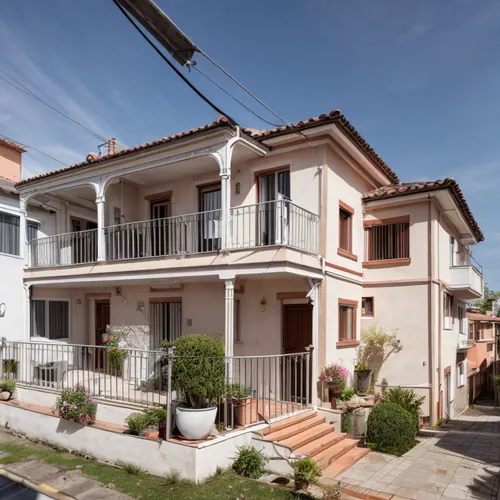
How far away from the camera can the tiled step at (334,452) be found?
27.8ft

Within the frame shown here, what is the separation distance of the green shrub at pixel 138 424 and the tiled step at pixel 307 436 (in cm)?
261

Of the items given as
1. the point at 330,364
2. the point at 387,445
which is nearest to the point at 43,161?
the point at 330,364

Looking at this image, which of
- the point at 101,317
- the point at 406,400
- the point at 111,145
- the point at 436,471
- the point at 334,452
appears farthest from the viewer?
the point at 111,145

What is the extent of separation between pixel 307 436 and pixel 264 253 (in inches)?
156

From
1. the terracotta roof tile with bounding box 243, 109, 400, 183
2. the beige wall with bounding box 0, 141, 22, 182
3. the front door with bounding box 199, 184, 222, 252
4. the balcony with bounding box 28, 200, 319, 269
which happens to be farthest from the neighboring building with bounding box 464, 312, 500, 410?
the beige wall with bounding box 0, 141, 22, 182

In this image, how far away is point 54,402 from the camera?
35.2ft

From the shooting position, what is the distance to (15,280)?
14438 mm

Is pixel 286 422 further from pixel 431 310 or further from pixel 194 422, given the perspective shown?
pixel 431 310

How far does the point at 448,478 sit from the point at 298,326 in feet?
15.9

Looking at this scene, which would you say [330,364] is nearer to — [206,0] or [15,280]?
[206,0]

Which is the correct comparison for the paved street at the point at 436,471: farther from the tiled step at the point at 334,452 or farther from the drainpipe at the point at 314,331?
the drainpipe at the point at 314,331

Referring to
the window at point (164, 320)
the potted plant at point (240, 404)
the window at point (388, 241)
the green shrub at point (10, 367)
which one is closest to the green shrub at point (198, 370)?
the potted plant at point (240, 404)

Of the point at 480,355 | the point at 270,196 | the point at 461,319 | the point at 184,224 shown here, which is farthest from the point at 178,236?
the point at 480,355

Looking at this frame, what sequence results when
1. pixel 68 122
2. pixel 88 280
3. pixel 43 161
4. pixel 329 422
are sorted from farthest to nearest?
pixel 43 161
pixel 68 122
pixel 88 280
pixel 329 422
